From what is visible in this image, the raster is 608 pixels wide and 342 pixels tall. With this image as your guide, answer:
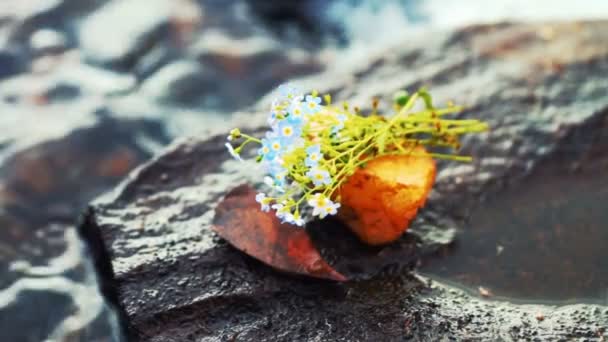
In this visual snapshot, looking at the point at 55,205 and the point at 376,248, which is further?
the point at 55,205

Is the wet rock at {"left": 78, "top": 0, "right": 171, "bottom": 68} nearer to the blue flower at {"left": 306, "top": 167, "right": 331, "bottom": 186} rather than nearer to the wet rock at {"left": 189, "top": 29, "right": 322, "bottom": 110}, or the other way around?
the wet rock at {"left": 189, "top": 29, "right": 322, "bottom": 110}

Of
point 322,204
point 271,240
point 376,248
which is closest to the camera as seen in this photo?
point 322,204

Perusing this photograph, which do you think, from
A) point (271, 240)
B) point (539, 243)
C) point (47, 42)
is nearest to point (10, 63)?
point (47, 42)

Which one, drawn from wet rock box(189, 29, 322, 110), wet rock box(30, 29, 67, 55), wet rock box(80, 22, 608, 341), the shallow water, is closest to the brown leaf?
wet rock box(80, 22, 608, 341)

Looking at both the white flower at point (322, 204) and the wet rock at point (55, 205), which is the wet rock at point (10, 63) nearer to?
the wet rock at point (55, 205)

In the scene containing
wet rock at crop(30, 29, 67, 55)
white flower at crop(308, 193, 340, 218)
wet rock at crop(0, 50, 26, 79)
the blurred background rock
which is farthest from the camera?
wet rock at crop(30, 29, 67, 55)

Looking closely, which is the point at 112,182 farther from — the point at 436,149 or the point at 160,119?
the point at 436,149

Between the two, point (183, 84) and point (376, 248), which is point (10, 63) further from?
point (376, 248)
